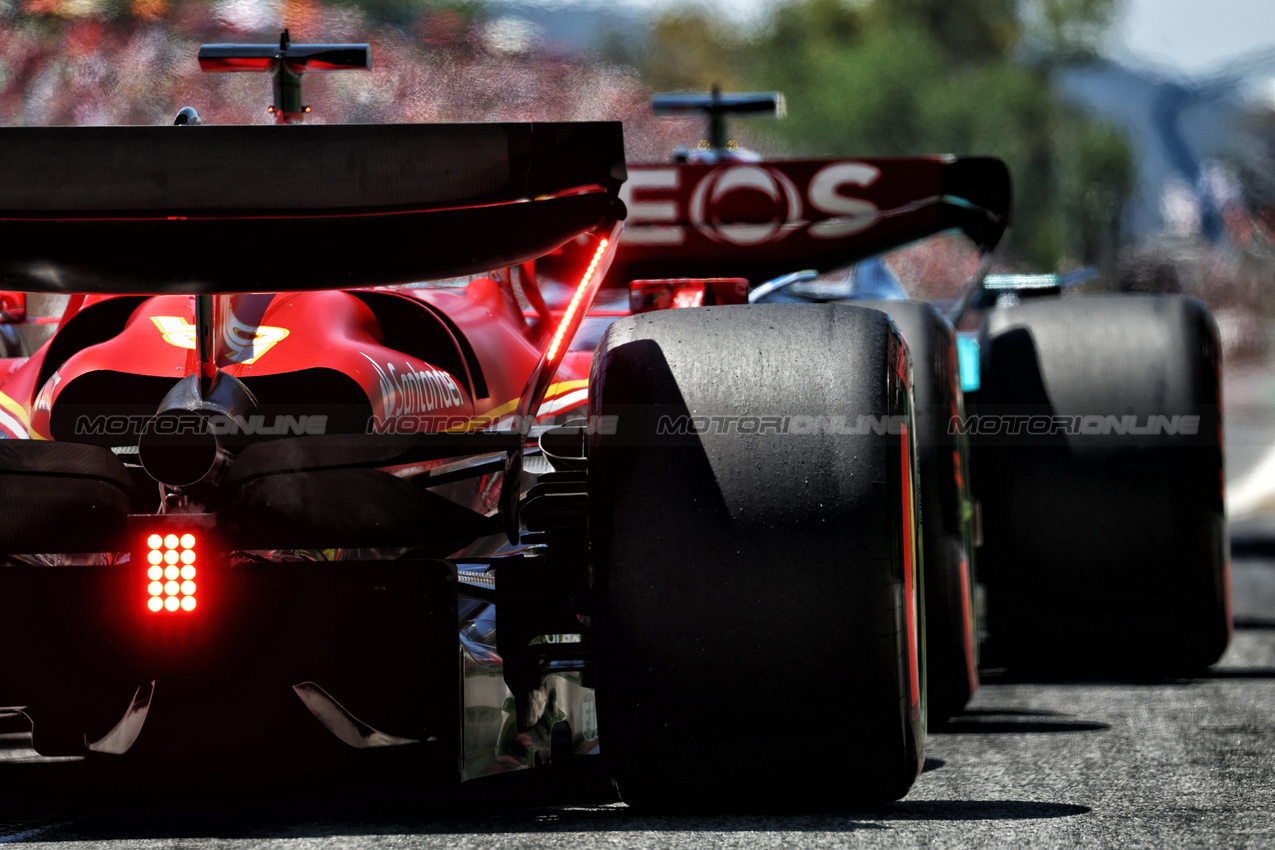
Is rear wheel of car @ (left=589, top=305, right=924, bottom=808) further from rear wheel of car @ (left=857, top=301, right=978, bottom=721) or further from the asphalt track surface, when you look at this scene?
rear wheel of car @ (left=857, top=301, right=978, bottom=721)

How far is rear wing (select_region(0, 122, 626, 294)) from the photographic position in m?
2.69

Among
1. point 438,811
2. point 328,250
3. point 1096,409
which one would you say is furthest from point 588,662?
point 1096,409

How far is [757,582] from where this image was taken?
2756mm

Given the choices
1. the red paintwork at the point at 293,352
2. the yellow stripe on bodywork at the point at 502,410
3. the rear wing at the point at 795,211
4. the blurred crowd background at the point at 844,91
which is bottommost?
the yellow stripe on bodywork at the point at 502,410

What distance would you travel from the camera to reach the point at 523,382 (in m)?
3.80

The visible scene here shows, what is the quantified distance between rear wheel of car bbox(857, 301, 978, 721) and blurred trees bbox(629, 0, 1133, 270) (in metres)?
43.2

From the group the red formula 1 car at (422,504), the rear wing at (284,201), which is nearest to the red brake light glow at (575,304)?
the red formula 1 car at (422,504)

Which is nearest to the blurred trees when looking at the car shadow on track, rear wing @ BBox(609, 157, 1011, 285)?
rear wing @ BBox(609, 157, 1011, 285)

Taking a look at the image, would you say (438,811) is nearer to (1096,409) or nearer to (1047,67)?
(1096,409)

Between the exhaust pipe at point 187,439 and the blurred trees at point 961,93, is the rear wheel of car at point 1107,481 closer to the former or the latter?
the exhaust pipe at point 187,439

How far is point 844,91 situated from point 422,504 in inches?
2166

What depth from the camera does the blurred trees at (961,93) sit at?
55250 millimetres

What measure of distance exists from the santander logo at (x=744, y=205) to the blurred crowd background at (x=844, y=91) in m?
0.80

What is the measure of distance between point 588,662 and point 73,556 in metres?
0.89
